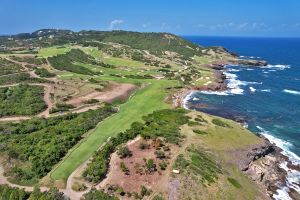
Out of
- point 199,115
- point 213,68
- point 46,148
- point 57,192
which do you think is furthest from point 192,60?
point 57,192

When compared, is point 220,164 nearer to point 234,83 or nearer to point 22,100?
point 22,100

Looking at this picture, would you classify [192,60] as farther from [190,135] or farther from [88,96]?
[190,135]

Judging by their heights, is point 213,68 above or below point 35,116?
below

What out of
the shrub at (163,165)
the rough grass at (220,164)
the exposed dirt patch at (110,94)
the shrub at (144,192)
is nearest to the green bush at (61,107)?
the exposed dirt patch at (110,94)

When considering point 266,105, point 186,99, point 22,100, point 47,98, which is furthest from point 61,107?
point 266,105

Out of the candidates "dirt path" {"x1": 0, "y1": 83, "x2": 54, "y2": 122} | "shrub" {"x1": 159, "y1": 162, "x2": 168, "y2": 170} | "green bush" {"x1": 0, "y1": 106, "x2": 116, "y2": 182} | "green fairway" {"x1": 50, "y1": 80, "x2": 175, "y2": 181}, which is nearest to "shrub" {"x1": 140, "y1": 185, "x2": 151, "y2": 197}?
"shrub" {"x1": 159, "y1": 162, "x2": 168, "y2": 170}

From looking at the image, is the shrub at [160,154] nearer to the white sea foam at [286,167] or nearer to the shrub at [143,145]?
the shrub at [143,145]
